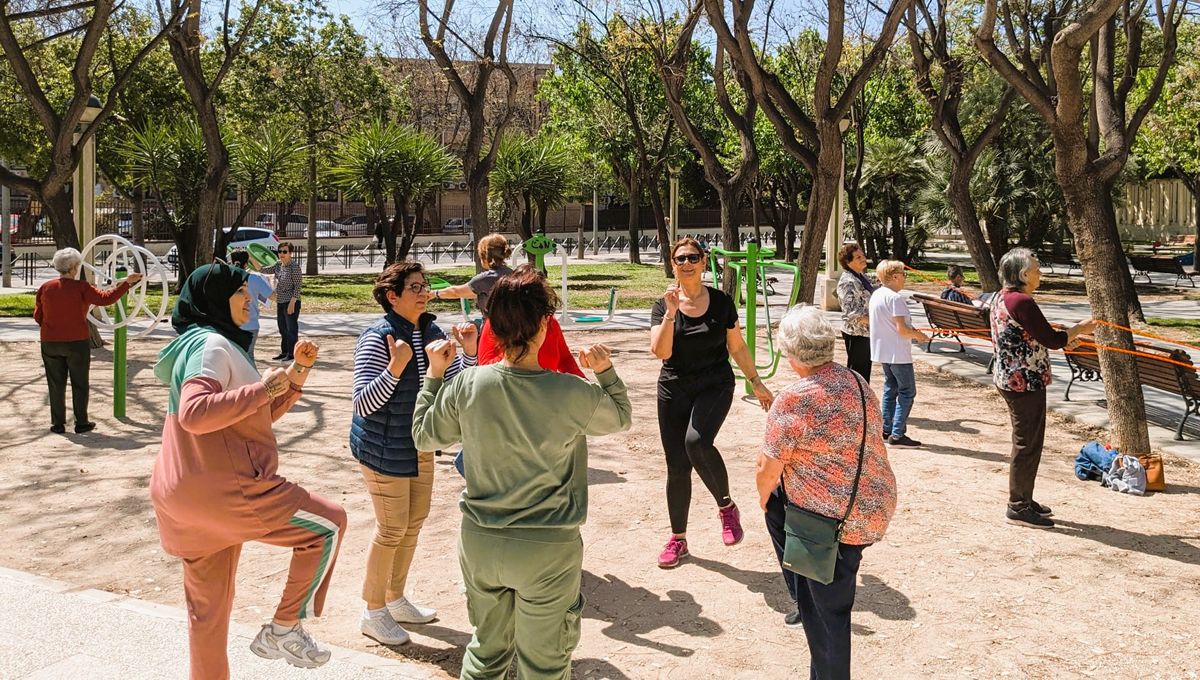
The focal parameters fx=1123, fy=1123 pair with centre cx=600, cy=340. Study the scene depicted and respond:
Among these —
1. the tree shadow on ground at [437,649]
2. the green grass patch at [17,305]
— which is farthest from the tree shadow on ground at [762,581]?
the green grass patch at [17,305]

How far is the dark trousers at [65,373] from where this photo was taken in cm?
905

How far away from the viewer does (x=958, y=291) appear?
14578mm

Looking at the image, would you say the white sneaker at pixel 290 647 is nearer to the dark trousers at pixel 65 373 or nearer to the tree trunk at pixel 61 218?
the dark trousers at pixel 65 373

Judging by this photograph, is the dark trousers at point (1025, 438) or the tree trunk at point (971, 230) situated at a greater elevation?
the tree trunk at point (971, 230)

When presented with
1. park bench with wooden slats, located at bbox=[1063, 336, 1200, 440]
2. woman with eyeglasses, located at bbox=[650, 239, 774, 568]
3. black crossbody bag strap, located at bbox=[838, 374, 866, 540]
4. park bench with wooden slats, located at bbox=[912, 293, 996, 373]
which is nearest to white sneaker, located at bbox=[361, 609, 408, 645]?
woman with eyeglasses, located at bbox=[650, 239, 774, 568]

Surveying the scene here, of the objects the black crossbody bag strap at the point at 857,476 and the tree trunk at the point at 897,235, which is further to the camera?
the tree trunk at the point at 897,235

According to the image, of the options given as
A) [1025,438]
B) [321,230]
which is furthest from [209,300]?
[321,230]

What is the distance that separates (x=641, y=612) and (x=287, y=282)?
354 inches

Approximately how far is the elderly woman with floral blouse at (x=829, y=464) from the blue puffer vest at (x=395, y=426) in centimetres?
152

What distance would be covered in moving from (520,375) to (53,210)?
13.0 m

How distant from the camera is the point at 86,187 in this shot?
13406 millimetres

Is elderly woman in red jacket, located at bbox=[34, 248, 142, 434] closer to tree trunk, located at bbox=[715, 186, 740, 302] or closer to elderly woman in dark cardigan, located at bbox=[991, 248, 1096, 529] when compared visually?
elderly woman in dark cardigan, located at bbox=[991, 248, 1096, 529]

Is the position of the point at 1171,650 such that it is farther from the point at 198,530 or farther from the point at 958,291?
the point at 958,291

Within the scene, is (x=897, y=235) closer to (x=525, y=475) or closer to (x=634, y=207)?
(x=634, y=207)
